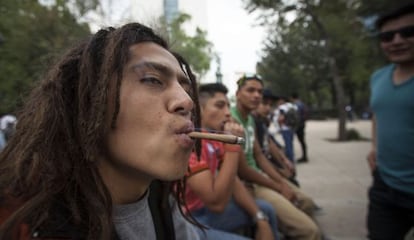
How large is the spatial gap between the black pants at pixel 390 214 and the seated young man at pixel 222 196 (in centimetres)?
67

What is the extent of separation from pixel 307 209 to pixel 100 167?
110 inches

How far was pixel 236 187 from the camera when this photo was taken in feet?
7.43

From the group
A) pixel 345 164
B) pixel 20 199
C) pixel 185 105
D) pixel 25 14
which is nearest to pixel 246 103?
pixel 185 105

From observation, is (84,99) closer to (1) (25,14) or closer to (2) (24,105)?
(2) (24,105)

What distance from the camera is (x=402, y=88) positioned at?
2.06 m

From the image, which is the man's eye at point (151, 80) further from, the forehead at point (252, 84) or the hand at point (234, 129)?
the forehead at point (252, 84)

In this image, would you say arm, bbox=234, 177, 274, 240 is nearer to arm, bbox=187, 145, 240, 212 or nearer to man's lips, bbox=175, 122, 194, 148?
arm, bbox=187, 145, 240, 212

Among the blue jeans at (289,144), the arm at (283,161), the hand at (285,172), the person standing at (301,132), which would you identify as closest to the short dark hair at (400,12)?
the hand at (285,172)

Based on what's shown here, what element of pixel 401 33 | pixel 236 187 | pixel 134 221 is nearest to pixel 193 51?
pixel 236 187

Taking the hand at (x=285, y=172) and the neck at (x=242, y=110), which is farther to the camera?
the hand at (x=285, y=172)

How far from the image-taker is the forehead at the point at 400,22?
208cm

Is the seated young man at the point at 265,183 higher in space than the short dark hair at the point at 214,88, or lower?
lower

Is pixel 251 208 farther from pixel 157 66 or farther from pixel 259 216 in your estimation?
pixel 157 66

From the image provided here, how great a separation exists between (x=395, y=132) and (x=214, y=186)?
1166mm
